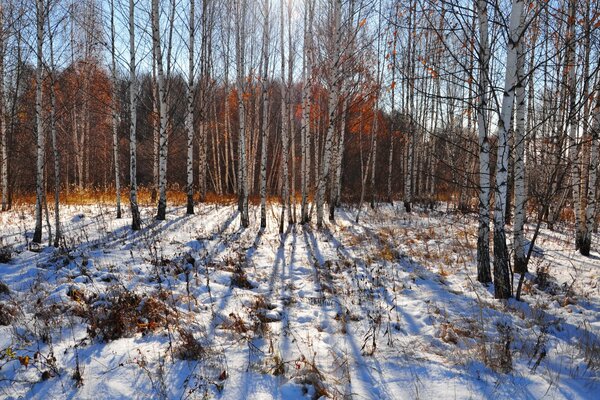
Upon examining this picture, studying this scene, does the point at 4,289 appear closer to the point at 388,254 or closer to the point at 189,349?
the point at 189,349

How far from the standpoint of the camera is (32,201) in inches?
567

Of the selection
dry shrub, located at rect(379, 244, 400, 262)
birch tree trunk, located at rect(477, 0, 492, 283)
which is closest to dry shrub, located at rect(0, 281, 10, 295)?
dry shrub, located at rect(379, 244, 400, 262)

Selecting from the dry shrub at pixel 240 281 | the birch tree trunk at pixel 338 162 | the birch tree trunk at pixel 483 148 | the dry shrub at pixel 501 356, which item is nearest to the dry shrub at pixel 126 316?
the dry shrub at pixel 240 281

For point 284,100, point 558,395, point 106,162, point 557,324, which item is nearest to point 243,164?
point 284,100

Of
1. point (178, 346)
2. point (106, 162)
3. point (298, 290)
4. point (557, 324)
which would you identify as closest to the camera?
point (178, 346)

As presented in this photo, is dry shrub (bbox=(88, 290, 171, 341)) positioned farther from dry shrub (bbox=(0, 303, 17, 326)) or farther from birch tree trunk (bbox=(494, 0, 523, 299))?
birch tree trunk (bbox=(494, 0, 523, 299))

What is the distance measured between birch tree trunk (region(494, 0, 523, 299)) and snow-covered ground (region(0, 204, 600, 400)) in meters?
0.36

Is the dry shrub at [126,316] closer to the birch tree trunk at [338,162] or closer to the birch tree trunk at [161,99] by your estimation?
the birch tree trunk at [161,99]

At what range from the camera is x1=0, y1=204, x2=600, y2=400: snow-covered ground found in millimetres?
3102

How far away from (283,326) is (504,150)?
11.7 feet

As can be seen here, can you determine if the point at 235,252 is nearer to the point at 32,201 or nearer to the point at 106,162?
the point at 32,201

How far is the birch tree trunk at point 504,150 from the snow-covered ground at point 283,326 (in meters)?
0.36

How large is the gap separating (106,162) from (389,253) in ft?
75.8

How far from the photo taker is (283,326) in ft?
13.9
